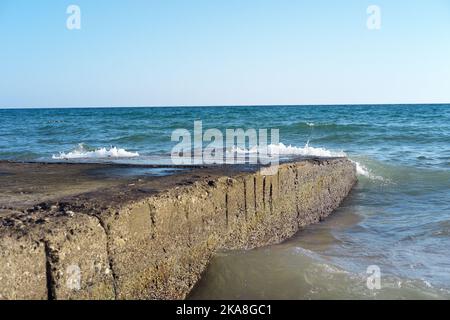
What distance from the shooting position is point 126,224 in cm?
288

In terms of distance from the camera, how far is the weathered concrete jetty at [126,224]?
2.34 m

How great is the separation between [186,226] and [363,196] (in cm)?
541

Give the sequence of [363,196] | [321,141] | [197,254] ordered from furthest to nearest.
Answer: [321,141], [363,196], [197,254]

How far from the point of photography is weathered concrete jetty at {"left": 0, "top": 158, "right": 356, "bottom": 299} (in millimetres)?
2338

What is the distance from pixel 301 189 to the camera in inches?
231
